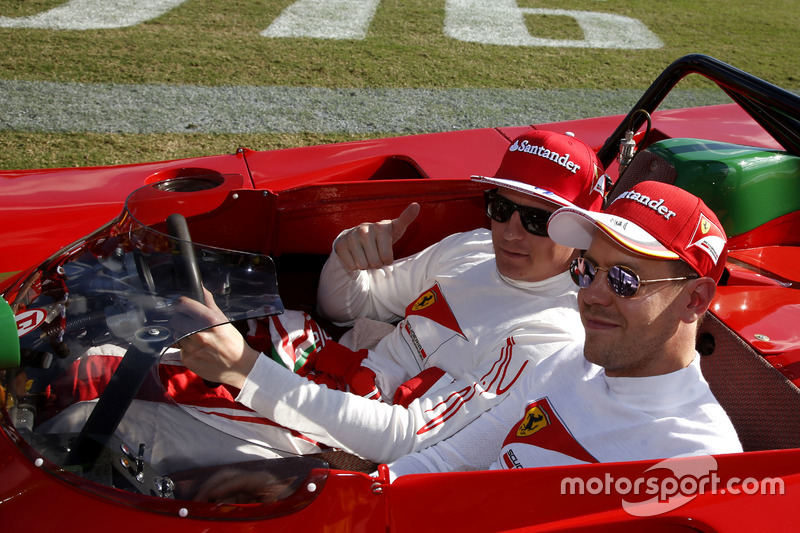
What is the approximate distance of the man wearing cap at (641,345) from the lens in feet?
4.65

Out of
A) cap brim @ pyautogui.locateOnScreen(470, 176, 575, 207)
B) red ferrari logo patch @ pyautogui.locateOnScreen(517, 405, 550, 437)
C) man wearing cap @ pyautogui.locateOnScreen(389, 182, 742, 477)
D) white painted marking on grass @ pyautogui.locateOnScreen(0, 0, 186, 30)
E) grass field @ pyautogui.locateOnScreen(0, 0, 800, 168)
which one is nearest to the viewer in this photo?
man wearing cap @ pyautogui.locateOnScreen(389, 182, 742, 477)

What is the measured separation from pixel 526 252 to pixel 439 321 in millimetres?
333

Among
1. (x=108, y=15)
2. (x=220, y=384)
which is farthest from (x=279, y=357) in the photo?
(x=108, y=15)

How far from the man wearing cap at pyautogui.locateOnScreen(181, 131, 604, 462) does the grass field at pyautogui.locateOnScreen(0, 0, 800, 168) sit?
2.94 metres

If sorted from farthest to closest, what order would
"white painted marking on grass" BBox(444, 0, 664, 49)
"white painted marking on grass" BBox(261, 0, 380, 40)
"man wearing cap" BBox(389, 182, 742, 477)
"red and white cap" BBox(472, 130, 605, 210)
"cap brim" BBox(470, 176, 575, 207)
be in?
"white painted marking on grass" BBox(444, 0, 664, 49) → "white painted marking on grass" BBox(261, 0, 380, 40) → "red and white cap" BBox(472, 130, 605, 210) → "cap brim" BBox(470, 176, 575, 207) → "man wearing cap" BBox(389, 182, 742, 477)

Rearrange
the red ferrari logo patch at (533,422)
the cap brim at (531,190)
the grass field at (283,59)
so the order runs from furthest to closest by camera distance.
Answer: the grass field at (283,59) → the cap brim at (531,190) → the red ferrari logo patch at (533,422)

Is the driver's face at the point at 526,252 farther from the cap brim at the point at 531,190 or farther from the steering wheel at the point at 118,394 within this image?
the steering wheel at the point at 118,394

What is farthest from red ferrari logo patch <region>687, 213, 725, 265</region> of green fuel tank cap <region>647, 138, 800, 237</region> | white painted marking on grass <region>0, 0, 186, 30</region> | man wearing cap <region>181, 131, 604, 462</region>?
white painted marking on grass <region>0, 0, 186, 30</region>

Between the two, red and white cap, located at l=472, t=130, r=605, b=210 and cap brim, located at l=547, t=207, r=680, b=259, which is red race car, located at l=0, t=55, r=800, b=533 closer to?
red and white cap, located at l=472, t=130, r=605, b=210

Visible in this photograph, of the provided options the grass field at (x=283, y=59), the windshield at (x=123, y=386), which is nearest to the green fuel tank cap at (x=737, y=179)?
the windshield at (x=123, y=386)

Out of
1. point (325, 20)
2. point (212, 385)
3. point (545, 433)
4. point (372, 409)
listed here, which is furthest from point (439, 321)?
point (325, 20)

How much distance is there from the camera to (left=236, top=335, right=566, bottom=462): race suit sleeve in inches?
62.7

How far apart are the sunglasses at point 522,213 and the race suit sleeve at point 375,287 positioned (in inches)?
10.1

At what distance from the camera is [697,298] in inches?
57.4
